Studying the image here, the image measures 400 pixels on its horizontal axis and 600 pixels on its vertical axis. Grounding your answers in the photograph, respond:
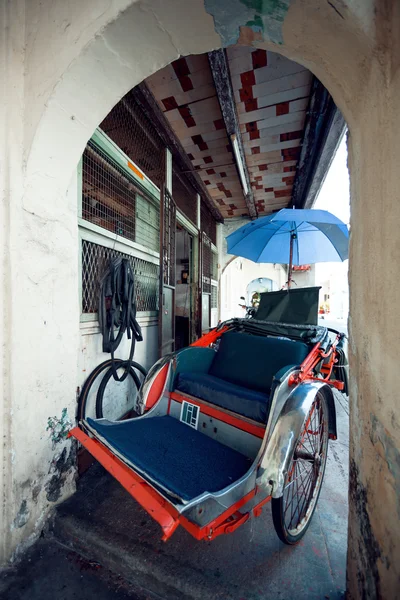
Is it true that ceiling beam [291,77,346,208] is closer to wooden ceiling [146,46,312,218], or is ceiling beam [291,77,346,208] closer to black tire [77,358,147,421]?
wooden ceiling [146,46,312,218]

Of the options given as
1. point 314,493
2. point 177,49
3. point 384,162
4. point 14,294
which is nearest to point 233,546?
point 314,493

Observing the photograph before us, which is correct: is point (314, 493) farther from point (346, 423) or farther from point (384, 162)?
point (384, 162)

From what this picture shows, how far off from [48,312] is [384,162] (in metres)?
1.83

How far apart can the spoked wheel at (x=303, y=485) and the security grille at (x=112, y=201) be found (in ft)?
7.92

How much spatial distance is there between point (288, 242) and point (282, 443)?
3.91 metres

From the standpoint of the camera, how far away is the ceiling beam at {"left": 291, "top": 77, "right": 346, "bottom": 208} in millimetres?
3051

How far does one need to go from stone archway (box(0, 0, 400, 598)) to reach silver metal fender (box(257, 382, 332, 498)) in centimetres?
30

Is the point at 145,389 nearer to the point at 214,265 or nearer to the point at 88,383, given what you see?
the point at 88,383

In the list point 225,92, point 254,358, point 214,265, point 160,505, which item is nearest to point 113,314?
point 254,358

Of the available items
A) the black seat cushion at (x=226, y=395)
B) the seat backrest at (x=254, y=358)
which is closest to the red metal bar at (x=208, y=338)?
the seat backrest at (x=254, y=358)

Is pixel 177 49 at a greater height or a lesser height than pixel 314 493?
greater

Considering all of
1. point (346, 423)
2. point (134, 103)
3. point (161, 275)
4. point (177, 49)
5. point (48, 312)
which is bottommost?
point (346, 423)

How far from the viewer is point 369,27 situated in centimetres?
89

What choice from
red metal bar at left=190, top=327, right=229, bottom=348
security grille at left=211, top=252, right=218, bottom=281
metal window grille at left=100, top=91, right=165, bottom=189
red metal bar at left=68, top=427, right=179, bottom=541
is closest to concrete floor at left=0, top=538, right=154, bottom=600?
red metal bar at left=68, top=427, right=179, bottom=541
